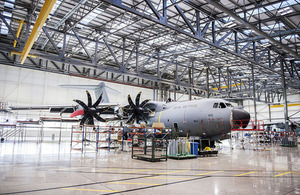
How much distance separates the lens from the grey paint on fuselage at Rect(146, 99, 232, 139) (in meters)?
14.1

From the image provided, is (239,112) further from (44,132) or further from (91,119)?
(44,132)

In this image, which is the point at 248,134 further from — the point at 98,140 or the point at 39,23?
the point at 39,23

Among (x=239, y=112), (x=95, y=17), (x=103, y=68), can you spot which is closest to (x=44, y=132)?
(x=103, y=68)

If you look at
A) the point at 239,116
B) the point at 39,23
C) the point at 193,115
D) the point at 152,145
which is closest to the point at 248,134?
the point at 239,116

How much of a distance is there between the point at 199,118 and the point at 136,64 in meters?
9.45

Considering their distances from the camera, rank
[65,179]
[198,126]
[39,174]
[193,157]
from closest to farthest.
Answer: [65,179] < [39,174] < [193,157] < [198,126]

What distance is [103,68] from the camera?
20.3 metres

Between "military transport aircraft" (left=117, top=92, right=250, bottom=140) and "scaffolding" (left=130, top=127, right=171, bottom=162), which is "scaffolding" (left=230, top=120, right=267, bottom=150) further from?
"scaffolding" (left=130, top=127, right=171, bottom=162)

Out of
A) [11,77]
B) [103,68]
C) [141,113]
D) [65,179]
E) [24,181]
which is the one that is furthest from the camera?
[11,77]

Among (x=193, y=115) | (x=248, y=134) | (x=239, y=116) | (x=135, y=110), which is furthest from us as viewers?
(x=248, y=134)

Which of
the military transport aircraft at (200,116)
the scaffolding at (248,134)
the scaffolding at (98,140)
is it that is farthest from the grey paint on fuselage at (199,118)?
the scaffolding at (98,140)

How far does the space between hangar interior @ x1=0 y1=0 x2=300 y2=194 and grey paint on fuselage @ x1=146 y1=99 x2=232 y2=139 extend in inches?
73.7

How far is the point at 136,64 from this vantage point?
70.6 feet

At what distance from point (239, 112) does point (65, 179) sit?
1139 centimetres
